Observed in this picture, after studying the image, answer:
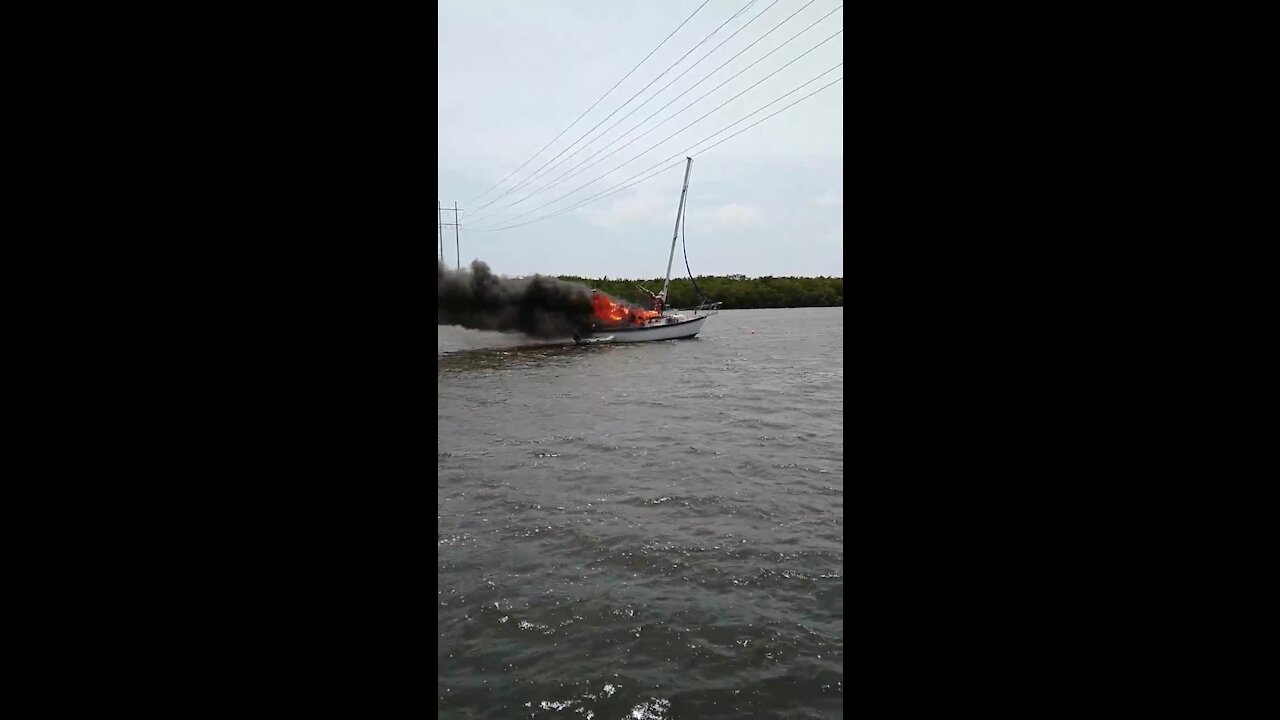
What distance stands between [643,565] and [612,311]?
44415 millimetres

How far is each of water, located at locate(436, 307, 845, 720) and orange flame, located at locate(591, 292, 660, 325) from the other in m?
30.8

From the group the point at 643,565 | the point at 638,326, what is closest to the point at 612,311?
the point at 638,326

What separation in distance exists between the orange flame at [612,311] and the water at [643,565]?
3079 cm

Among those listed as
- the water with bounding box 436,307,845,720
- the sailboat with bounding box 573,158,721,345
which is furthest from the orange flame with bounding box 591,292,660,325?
the water with bounding box 436,307,845,720

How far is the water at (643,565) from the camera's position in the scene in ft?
18.1

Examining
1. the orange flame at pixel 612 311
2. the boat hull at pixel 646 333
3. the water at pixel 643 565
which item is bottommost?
the water at pixel 643 565

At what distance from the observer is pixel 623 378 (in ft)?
105

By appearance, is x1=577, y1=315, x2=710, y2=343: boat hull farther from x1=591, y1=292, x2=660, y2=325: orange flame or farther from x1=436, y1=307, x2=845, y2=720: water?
x1=436, y1=307, x2=845, y2=720: water

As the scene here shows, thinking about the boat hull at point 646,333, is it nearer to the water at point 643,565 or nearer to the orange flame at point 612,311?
the orange flame at point 612,311

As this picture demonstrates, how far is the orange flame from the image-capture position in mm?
51844

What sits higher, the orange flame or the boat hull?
the orange flame

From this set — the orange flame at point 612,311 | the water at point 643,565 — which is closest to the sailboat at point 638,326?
the orange flame at point 612,311
